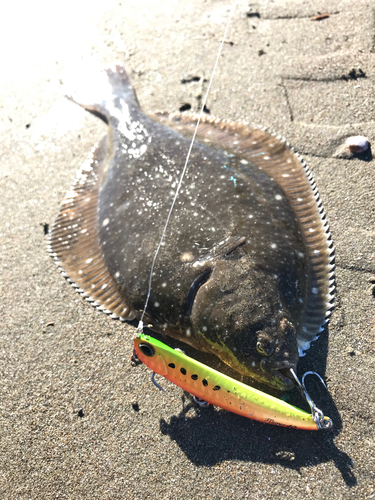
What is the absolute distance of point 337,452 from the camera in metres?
2.14

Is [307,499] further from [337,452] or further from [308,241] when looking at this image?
[308,241]

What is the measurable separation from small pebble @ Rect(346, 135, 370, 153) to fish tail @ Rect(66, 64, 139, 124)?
80.0 inches

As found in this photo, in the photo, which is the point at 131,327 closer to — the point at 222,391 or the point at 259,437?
the point at 222,391

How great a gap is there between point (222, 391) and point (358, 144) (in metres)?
2.39

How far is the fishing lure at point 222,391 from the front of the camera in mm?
2129

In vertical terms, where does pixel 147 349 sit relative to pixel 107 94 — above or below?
below

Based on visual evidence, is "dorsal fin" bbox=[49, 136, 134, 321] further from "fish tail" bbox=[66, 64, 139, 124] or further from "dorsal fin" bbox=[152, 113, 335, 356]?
"dorsal fin" bbox=[152, 113, 335, 356]

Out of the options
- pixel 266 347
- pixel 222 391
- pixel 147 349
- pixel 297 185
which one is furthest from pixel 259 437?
pixel 297 185

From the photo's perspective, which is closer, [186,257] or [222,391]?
[222,391]

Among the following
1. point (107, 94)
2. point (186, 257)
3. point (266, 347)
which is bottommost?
point (266, 347)

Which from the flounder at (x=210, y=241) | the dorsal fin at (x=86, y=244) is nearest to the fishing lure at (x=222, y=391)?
the flounder at (x=210, y=241)

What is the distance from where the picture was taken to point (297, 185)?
319 cm

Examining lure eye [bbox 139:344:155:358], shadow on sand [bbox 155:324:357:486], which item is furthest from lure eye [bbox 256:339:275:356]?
lure eye [bbox 139:344:155:358]

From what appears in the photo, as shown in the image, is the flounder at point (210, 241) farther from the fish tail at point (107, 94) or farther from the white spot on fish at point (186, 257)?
the fish tail at point (107, 94)
